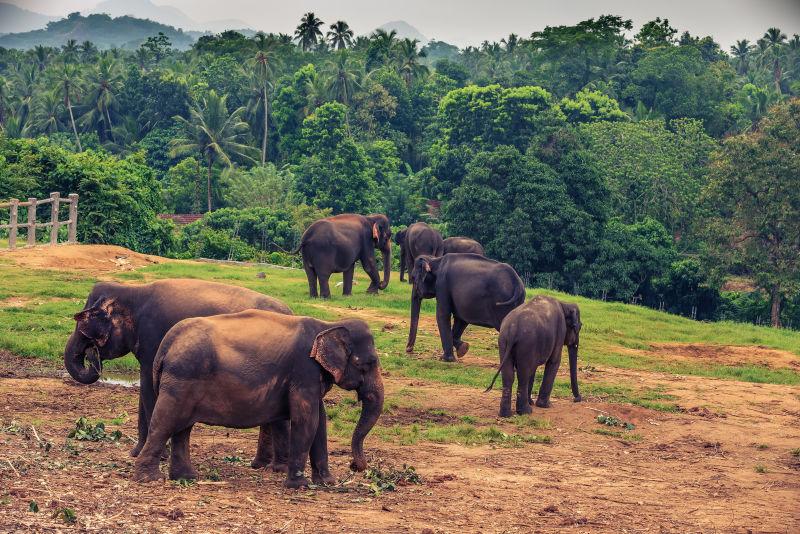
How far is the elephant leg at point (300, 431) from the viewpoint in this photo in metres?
10.9

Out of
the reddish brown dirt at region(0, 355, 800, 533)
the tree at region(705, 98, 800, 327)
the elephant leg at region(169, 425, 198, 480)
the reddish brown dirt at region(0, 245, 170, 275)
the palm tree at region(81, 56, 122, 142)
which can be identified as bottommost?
the reddish brown dirt at region(0, 355, 800, 533)

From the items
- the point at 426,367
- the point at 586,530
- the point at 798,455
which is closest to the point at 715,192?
the point at 426,367

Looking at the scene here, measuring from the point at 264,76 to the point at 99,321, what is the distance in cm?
7199

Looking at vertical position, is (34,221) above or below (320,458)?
above

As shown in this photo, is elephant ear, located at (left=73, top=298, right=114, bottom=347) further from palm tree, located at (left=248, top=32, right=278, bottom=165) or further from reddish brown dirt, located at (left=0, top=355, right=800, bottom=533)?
palm tree, located at (left=248, top=32, right=278, bottom=165)

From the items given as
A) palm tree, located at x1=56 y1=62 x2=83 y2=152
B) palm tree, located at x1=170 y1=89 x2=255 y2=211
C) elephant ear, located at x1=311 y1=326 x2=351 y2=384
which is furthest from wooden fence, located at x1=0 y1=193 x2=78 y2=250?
palm tree, located at x1=56 y1=62 x2=83 y2=152

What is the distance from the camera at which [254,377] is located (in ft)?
35.3

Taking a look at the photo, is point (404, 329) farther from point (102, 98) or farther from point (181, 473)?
point (102, 98)

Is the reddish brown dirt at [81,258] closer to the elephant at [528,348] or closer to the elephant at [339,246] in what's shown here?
the elephant at [339,246]

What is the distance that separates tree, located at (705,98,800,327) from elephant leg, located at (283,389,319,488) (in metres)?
36.3

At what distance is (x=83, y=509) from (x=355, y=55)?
94.8 m

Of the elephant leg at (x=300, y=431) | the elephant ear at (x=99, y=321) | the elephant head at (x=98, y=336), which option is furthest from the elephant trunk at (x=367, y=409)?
the elephant ear at (x=99, y=321)

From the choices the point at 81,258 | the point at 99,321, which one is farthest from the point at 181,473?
the point at 81,258

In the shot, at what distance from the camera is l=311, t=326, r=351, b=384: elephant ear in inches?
429
